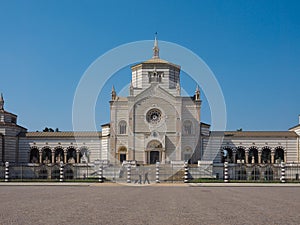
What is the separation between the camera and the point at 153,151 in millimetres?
56469

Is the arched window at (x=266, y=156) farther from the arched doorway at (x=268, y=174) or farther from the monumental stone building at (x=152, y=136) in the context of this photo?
the arched doorway at (x=268, y=174)

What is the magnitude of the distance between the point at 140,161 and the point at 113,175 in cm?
1109

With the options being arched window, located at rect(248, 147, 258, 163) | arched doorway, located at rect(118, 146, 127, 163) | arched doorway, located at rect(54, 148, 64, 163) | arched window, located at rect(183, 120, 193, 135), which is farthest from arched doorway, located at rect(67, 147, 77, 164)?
arched window, located at rect(248, 147, 258, 163)

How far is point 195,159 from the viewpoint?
5650 centimetres

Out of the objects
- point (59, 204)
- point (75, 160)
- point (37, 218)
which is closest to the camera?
Result: point (37, 218)

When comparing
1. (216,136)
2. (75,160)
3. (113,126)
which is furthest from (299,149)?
(75,160)

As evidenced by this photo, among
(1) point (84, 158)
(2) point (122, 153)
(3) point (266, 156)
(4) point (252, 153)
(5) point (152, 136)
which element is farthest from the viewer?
(3) point (266, 156)

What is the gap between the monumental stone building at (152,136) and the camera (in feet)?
185

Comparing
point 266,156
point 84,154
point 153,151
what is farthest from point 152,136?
point 266,156

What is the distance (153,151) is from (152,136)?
5.83ft

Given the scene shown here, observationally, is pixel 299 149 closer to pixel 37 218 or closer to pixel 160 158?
pixel 160 158

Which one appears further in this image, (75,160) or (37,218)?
(75,160)

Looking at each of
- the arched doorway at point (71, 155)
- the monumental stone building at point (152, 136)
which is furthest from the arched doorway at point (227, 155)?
the arched doorway at point (71, 155)

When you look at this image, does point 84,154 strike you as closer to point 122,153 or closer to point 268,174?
point 122,153
